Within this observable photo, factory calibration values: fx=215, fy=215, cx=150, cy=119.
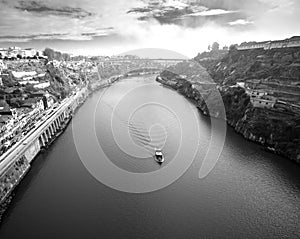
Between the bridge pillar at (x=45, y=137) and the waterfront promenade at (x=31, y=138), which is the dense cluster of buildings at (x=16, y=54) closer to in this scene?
the waterfront promenade at (x=31, y=138)

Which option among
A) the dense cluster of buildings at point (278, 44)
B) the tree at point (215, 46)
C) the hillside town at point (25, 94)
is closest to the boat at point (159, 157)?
the hillside town at point (25, 94)

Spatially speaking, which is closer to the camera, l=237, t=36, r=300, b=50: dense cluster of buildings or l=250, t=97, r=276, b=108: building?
l=250, t=97, r=276, b=108: building

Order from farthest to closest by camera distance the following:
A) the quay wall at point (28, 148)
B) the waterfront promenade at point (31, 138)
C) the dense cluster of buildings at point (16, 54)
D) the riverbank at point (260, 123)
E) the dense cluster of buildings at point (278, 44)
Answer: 1. the dense cluster of buildings at point (16, 54)
2. the dense cluster of buildings at point (278, 44)
3. the riverbank at point (260, 123)
4. the waterfront promenade at point (31, 138)
5. the quay wall at point (28, 148)

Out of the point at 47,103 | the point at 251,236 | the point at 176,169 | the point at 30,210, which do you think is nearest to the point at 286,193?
the point at 251,236

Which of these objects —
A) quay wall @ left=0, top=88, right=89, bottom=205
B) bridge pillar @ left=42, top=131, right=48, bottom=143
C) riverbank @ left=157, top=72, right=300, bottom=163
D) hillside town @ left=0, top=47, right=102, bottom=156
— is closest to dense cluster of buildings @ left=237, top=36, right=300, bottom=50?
riverbank @ left=157, top=72, right=300, bottom=163

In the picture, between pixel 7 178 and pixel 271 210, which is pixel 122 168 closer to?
pixel 7 178

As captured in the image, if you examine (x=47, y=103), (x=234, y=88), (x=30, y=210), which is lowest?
(x=30, y=210)

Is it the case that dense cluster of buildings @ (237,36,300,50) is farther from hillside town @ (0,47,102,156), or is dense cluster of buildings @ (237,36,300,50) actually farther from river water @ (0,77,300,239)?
hillside town @ (0,47,102,156)
